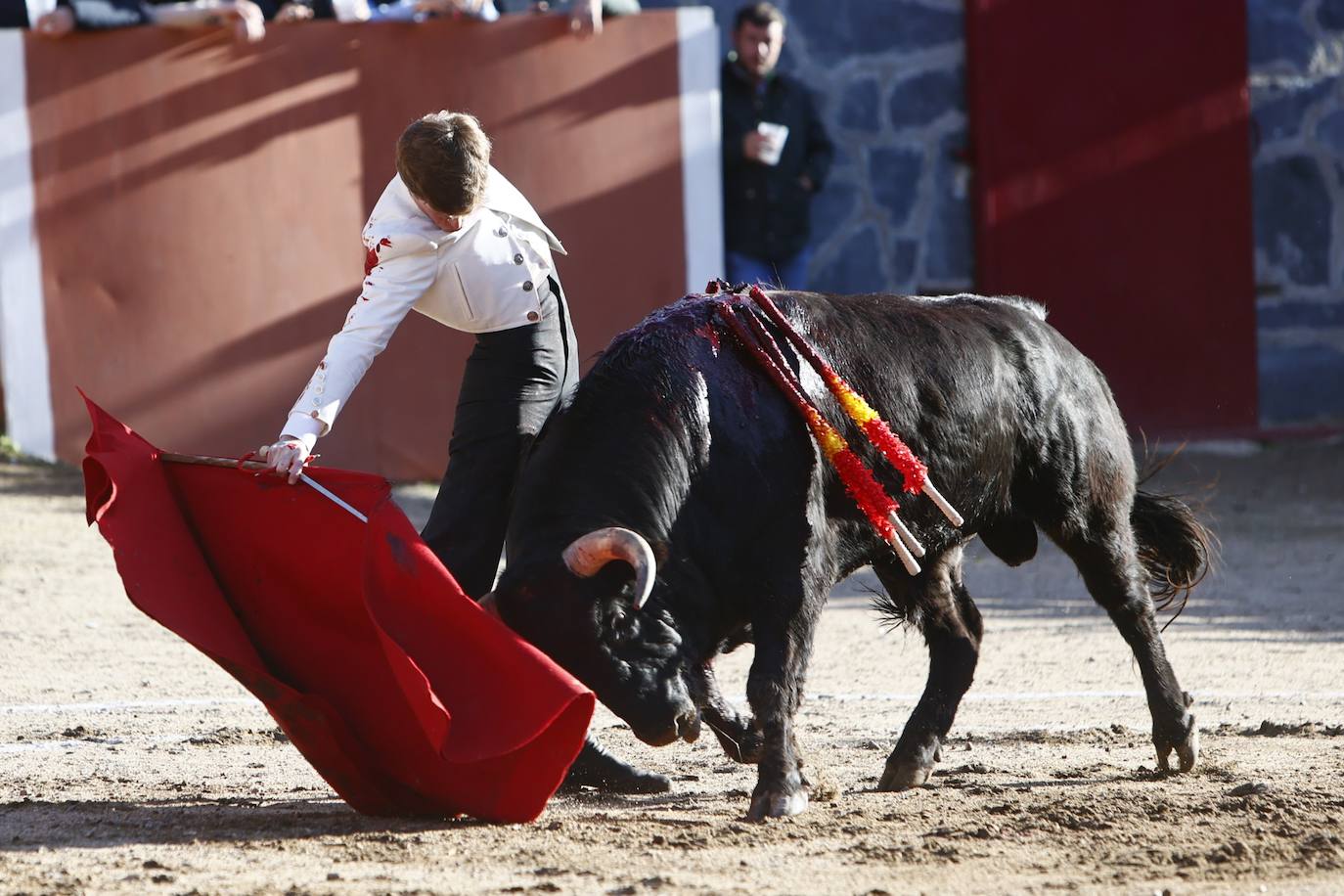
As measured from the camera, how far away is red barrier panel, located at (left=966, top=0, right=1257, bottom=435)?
10172 millimetres

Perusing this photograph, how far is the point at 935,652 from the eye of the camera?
4.77 meters

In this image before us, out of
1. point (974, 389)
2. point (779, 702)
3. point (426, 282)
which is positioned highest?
point (426, 282)

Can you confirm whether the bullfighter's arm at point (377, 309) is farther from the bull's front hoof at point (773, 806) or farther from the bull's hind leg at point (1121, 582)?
the bull's hind leg at point (1121, 582)

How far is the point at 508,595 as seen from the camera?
4000 mm

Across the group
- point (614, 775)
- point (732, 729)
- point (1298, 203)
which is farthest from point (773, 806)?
point (1298, 203)

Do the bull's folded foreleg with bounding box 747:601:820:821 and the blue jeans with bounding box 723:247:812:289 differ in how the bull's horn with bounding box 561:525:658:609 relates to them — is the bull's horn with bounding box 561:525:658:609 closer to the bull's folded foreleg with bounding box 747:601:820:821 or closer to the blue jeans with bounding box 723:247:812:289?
the bull's folded foreleg with bounding box 747:601:820:821

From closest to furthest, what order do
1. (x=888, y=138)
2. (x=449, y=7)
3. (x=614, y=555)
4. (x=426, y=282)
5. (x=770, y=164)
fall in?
1. (x=614, y=555)
2. (x=426, y=282)
3. (x=449, y=7)
4. (x=770, y=164)
5. (x=888, y=138)

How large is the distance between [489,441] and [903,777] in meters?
1.23

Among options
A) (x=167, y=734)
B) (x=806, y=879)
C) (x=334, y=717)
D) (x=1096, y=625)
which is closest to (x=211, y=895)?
(x=334, y=717)

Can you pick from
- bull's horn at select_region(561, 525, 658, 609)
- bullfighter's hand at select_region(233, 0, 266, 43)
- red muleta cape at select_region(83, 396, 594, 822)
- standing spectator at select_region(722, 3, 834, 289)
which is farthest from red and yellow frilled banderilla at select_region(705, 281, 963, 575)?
bullfighter's hand at select_region(233, 0, 266, 43)

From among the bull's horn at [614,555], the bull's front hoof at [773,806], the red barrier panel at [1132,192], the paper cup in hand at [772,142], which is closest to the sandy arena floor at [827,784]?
the bull's front hoof at [773,806]

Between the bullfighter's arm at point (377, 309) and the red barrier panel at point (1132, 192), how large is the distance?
644 cm

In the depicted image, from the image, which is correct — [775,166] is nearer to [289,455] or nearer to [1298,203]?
[1298,203]

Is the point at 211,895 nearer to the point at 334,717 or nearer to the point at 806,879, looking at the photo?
the point at 334,717
